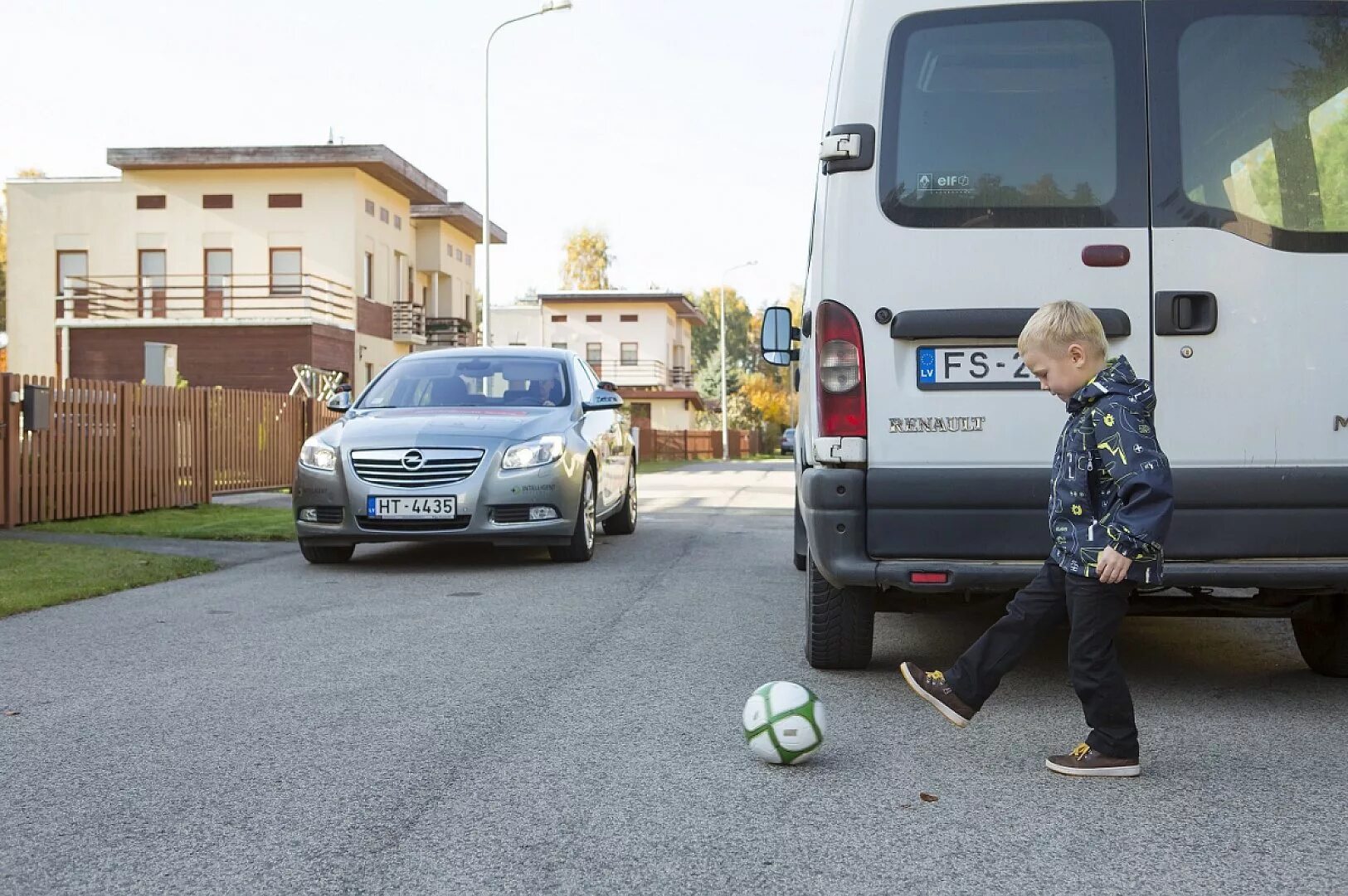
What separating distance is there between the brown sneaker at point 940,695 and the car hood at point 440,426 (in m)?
5.60

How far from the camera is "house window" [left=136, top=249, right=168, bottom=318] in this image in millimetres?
37062

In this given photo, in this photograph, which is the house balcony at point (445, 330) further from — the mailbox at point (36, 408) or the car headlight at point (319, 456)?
the car headlight at point (319, 456)

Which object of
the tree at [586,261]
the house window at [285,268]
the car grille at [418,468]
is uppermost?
the tree at [586,261]

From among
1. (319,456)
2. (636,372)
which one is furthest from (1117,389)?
(636,372)

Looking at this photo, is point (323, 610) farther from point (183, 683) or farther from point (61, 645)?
point (183, 683)

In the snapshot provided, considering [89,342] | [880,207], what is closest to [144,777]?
[880,207]

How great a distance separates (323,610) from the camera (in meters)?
7.59

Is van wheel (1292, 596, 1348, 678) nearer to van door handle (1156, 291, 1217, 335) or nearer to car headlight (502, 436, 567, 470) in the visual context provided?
van door handle (1156, 291, 1217, 335)

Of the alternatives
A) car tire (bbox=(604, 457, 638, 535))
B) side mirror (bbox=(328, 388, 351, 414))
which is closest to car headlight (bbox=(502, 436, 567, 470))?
side mirror (bbox=(328, 388, 351, 414))

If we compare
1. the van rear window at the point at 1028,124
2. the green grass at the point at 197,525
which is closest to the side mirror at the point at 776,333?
the van rear window at the point at 1028,124

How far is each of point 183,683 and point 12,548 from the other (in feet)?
20.8

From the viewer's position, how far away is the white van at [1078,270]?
482 centimetres

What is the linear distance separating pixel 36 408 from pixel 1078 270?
1117 centimetres

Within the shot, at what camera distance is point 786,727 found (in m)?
4.13
